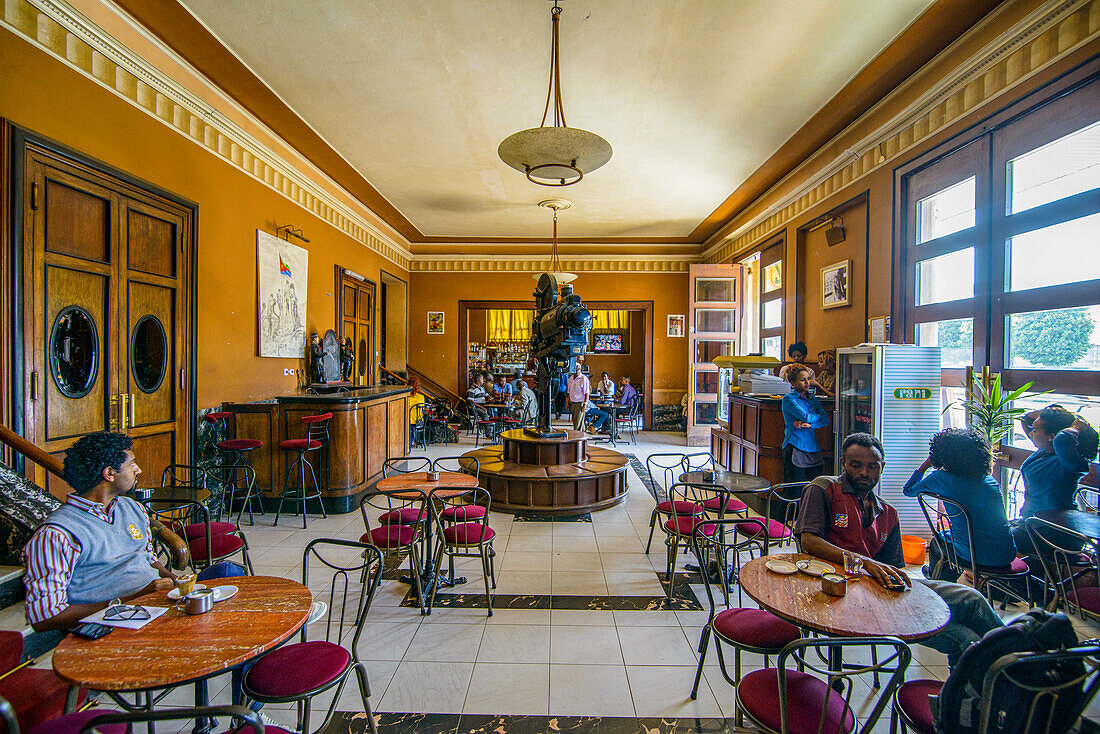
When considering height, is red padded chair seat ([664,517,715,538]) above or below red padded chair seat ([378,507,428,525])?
below

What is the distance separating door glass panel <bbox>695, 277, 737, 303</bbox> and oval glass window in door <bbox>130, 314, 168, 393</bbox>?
768 centimetres

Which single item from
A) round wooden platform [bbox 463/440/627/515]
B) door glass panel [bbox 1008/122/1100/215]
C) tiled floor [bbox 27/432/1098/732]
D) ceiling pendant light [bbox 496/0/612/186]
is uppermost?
ceiling pendant light [bbox 496/0/612/186]

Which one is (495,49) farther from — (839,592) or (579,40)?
(839,592)

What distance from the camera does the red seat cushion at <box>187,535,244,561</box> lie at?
2908 millimetres

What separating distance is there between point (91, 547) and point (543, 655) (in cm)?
211

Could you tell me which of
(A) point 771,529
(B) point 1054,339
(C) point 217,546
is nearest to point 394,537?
(C) point 217,546

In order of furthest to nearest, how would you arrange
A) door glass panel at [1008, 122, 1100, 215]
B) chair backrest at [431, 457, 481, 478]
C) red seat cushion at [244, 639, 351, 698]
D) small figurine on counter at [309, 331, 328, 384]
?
small figurine on counter at [309, 331, 328, 384] → chair backrest at [431, 457, 481, 478] → door glass panel at [1008, 122, 1100, 215] → red seat cushion at [244, 639, 351, 698]

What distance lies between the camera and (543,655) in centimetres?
268

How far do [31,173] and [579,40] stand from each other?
12.7 feet

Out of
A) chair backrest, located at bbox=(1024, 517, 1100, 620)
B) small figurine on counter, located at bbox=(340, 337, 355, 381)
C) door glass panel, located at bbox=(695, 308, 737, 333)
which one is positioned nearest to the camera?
chair backrest, located at bbox=(1024, 517, 1100, 620)

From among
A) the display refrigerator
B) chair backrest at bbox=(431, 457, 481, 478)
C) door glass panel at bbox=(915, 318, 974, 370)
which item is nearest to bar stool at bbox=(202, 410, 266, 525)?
chair backrest at bbox=(431, 457, 481, 478)

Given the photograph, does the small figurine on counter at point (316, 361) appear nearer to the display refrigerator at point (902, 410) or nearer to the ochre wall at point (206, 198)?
the ochre wall at point (206, 198)

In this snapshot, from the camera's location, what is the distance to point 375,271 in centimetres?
907

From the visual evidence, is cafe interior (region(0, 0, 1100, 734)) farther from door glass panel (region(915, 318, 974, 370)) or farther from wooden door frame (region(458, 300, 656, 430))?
wooden door frame (region(458, 300, 656, 430))
